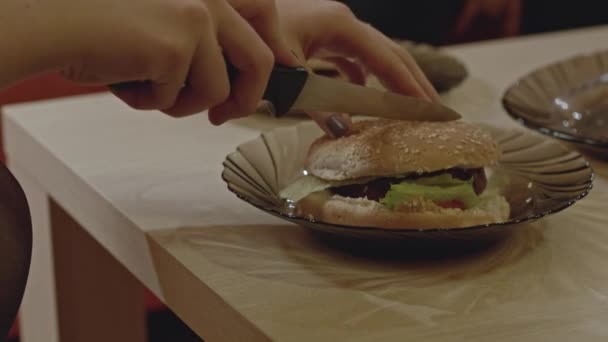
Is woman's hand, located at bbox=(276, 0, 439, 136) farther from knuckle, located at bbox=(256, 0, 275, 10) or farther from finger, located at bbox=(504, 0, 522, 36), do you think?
finger, located at bbox=(504, 0, 522, 36)

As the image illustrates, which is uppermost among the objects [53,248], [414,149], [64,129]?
[414,149]

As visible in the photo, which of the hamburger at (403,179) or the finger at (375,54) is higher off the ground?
the finger at (375,54)

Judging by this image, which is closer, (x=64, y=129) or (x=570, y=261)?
(x=570, y=261)

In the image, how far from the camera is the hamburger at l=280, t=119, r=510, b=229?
2.85 ft

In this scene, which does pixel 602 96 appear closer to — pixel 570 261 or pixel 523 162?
pixel 523 162

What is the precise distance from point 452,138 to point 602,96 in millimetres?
476

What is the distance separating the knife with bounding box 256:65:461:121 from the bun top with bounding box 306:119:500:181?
14mm

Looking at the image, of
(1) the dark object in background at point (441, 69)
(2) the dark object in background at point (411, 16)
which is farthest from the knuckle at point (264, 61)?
(2) the dark object in background at point (411, 16)

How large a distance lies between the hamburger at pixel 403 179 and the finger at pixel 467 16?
82.1 inches

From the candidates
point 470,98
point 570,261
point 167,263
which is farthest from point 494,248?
point 470,98

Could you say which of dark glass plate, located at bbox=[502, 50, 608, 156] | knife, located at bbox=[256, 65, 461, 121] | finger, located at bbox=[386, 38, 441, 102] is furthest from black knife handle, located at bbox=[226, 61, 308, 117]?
dark glass plate, located at bbox=[502, 50, 608, 156]

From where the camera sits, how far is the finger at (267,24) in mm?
880

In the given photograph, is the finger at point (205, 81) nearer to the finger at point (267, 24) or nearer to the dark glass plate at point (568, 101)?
the finger at point (267, 24)

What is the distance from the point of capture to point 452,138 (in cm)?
92
